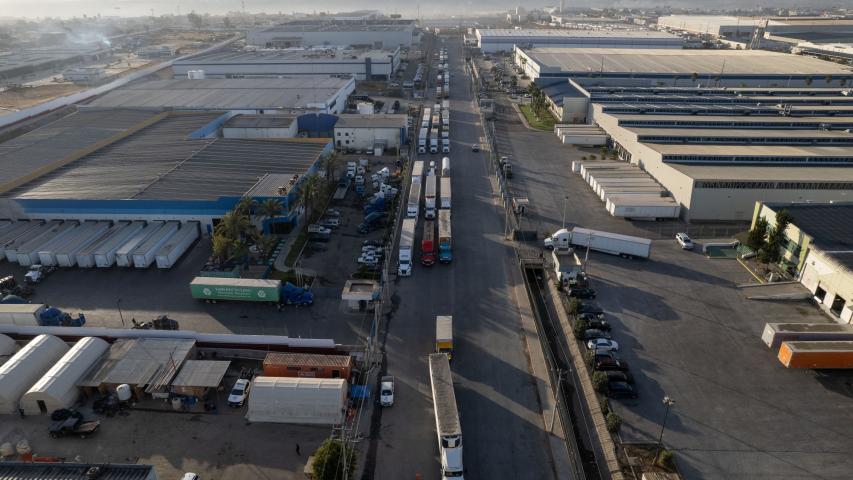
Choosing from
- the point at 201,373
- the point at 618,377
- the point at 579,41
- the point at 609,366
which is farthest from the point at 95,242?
the point at 579,41

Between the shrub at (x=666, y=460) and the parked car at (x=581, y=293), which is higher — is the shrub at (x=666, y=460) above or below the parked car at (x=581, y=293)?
below

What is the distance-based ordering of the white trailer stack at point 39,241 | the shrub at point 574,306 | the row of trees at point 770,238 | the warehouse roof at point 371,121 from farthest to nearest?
the warehouse roof at point 371,121
the white trailer stack at point 39,241
the row of trees at point 770,238
the shrub at point 574,306

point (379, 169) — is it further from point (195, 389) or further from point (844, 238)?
point (844, 238)

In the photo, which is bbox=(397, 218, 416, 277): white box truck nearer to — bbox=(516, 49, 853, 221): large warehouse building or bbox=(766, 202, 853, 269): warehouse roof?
bbox=(516, 49, 853, 221): large warehouse building

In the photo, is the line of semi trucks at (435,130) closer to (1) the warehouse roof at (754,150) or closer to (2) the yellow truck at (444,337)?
(1) the warehouse roof at (754,150)

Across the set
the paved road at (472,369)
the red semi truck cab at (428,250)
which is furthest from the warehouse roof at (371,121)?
the red semi truck cab at (428,250)

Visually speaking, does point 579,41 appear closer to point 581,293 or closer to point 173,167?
point 173,167

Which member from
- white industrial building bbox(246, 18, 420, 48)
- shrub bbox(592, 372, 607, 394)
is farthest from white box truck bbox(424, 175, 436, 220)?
white industrial building bbox(246, 18, 420, 48)
